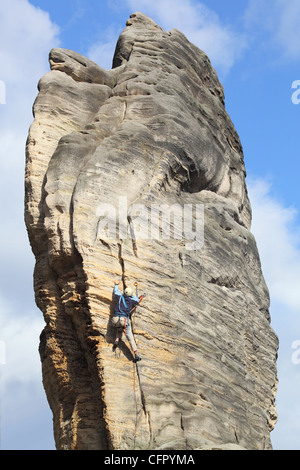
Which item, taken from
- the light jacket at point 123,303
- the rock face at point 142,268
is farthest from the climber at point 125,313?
the rock face at point 142,268

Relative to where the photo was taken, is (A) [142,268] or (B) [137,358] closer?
(B) [137,358]

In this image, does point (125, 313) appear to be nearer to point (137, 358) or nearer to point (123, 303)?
point (123, 303)

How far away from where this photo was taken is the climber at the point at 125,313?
15.6 meters

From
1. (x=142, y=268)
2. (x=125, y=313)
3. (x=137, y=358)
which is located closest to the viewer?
(x=137, y=358)

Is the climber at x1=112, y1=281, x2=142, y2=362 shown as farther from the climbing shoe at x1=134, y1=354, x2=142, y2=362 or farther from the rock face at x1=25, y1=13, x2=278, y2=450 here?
the rock face at x1=25, y1=13, x2=278, y2=450

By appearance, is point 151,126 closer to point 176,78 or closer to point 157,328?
point 176,78

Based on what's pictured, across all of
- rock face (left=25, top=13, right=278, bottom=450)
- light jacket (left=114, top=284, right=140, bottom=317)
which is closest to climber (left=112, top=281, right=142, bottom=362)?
light jacket (left=114, top=284, right=140, bottom=317)

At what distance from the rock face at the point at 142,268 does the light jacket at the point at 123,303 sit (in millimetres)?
233

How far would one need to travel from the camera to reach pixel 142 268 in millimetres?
16734

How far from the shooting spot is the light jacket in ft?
51.7

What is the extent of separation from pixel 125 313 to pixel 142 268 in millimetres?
1359

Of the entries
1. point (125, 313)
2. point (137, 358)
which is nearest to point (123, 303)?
point (125, 313)

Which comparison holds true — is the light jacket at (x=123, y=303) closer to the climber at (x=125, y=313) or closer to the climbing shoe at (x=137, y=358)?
the climber at (x=125, y=313)
